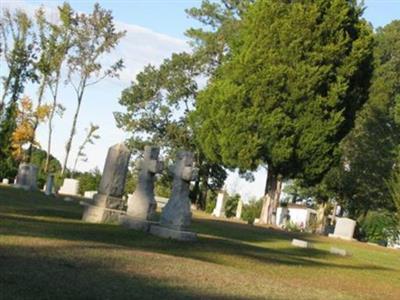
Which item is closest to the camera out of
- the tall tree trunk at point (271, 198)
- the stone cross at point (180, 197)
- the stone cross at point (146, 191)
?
the stone cross at point (180, 197)

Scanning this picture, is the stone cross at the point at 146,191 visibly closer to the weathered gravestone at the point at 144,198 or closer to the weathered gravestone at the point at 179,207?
the weathered gravestone at the point at 144,198

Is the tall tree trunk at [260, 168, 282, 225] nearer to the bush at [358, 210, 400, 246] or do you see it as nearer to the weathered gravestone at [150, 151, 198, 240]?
the bush at [358, 210, 400, 246]

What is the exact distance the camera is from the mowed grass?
28.5 feet

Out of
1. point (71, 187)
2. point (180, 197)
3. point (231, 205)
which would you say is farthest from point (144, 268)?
point (231, 205)

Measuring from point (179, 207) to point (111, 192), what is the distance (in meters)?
2.31

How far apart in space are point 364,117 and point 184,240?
36.7 m

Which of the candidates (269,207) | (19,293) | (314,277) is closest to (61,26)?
(269,207)

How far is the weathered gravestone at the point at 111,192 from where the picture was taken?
59.5 ft

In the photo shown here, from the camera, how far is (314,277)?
14.2 meters

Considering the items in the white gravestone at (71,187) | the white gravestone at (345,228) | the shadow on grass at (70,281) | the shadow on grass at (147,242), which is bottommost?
the shadow on grass at (70,281)

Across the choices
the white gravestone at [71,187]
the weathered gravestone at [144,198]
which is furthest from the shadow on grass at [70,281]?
the white gravestone at [71,187]

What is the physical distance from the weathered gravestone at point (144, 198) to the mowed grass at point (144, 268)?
617mm

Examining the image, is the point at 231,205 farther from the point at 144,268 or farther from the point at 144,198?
the point at 144,268

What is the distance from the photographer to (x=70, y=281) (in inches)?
342
